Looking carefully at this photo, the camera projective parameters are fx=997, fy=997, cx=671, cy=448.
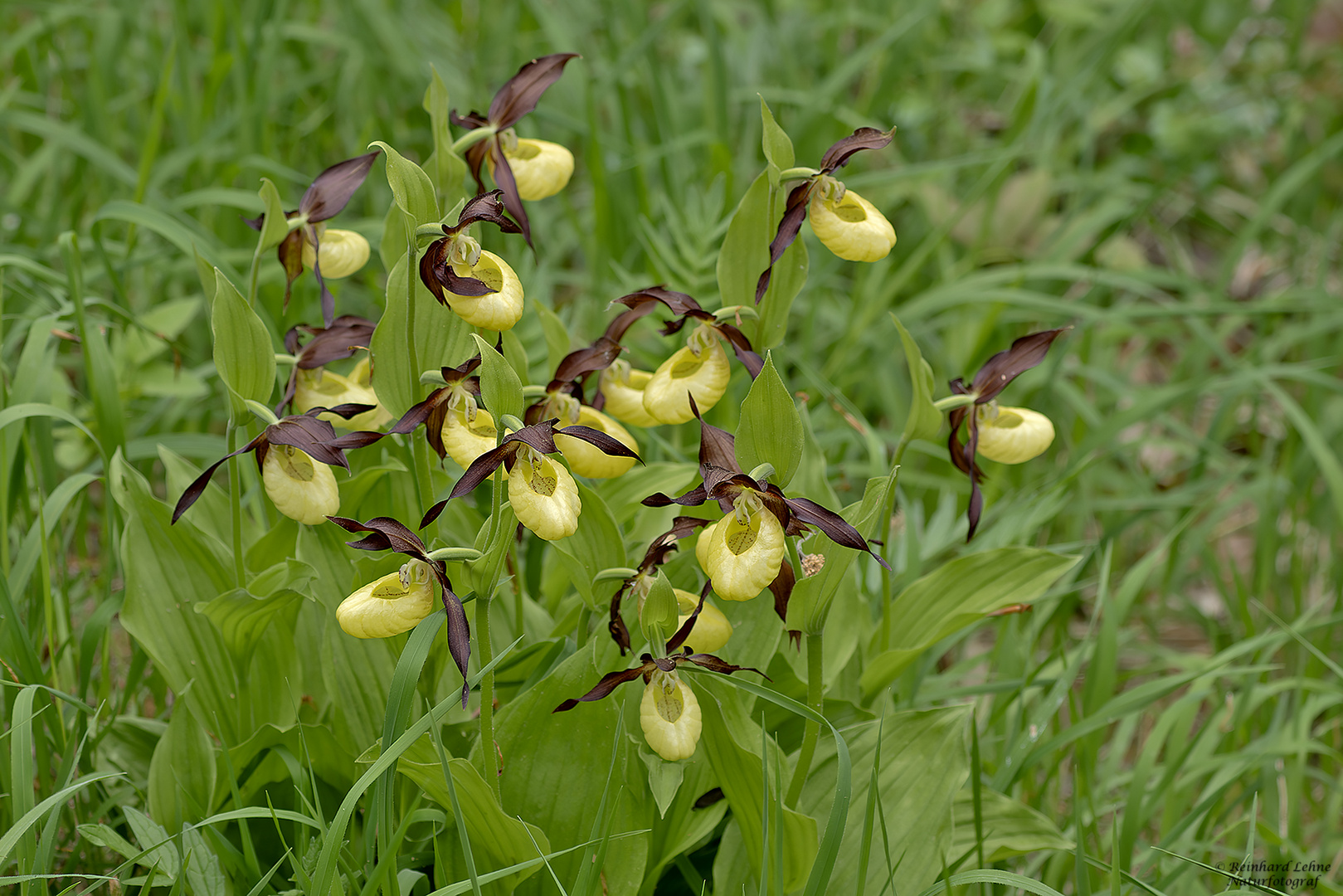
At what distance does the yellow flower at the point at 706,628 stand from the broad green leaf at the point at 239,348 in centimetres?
61

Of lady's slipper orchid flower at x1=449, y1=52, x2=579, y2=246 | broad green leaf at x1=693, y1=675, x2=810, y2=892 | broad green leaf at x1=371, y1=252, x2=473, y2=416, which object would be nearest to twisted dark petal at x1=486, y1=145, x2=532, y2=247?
lady's slipper orchid flower at x1=449, y1=52, x2=579, y2=246

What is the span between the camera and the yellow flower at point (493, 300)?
1.17 meters

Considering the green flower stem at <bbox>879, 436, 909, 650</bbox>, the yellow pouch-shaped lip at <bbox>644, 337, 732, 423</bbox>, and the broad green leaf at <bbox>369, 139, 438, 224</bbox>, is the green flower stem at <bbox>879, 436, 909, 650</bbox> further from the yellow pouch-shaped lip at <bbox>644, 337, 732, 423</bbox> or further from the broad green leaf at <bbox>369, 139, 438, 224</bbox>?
the broad green leaf at <bbox>369, 139, 438, 224</bbox>

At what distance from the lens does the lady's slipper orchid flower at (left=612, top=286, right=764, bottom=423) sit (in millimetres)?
1345

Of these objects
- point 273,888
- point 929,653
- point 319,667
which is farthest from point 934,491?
point 273,888

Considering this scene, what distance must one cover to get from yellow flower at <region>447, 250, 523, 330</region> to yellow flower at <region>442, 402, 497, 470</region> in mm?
125

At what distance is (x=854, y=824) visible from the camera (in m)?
1.40

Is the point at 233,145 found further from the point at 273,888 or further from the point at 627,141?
the point at 273,888

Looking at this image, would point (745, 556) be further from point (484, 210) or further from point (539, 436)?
point (484, 210)

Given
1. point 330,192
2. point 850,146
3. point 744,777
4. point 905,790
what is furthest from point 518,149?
point 905,790

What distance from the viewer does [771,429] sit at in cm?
115

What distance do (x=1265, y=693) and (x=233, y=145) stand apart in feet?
9.49

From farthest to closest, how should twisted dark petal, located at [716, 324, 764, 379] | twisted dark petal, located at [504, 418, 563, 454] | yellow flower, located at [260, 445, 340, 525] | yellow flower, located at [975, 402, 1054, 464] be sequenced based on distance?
yellow flower, located at [975, 402, 1054, 464] < twisted dark petal, located at [716, 324, 764, 379] < yellow flower, located at [260, 445, 340, 525] < twisted dark petal, located at [504, 418, 563, 454]

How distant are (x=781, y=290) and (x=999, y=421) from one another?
38 centimetres
